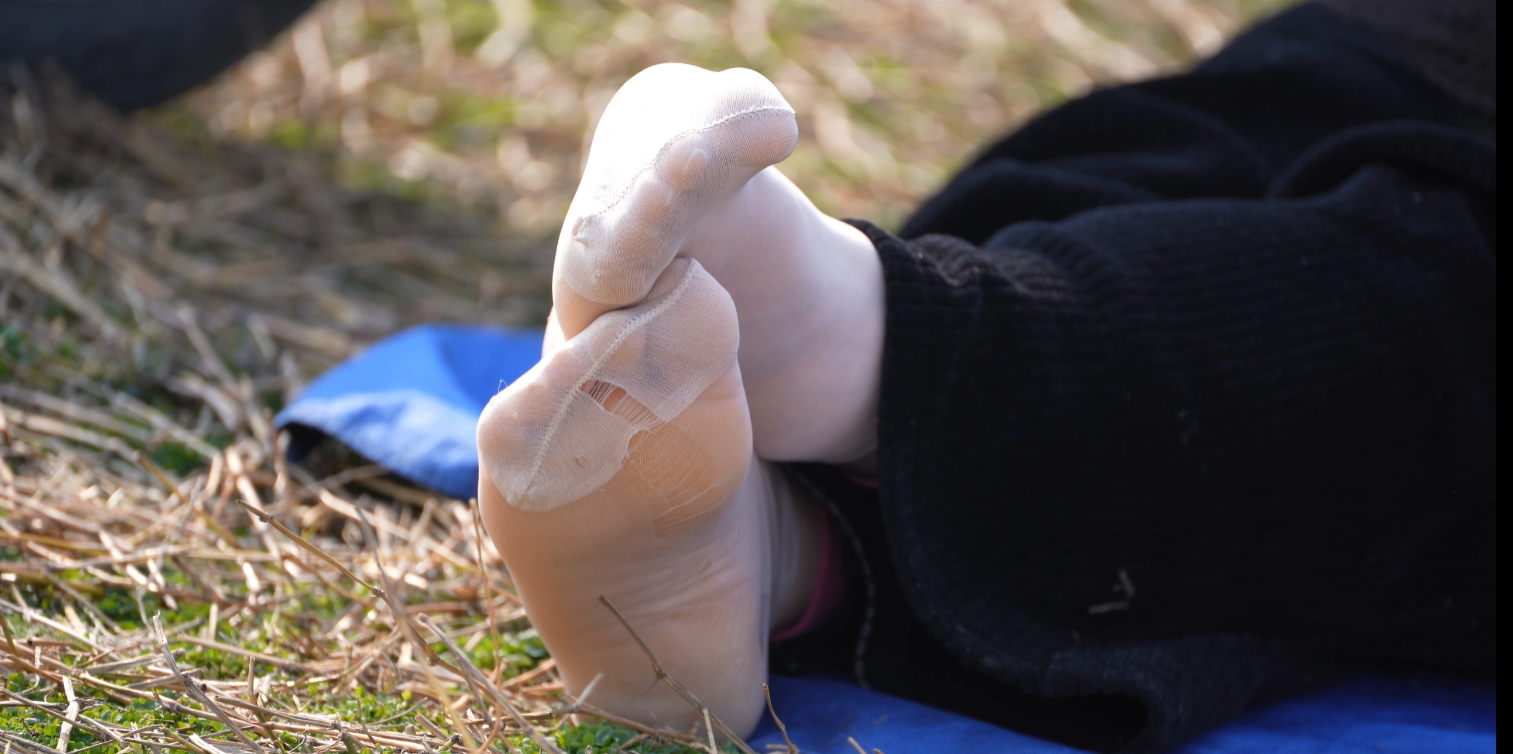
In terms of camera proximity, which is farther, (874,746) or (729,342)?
(874,746)

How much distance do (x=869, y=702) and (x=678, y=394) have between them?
331 mm

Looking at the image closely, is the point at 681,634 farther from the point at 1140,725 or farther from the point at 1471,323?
the point at 1471,323

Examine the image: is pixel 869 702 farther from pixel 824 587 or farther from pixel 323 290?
pixel 323 290

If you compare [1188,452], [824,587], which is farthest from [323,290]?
[1188,452]

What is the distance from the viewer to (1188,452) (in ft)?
2.72

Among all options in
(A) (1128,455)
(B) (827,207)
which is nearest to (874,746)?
(A) (1128,455)

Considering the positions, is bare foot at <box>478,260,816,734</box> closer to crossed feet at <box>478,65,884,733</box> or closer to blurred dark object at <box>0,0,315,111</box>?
crossed feet at <box>478,65,884,733</box>

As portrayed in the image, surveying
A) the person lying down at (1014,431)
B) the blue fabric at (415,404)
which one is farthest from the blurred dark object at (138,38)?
the person lying down at (1014,431)

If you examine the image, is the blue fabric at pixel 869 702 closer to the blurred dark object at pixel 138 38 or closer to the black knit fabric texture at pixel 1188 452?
the black knit fabric texture at pixel 1188 452

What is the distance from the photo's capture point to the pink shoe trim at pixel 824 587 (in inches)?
36.6

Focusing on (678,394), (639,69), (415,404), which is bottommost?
(639,69)

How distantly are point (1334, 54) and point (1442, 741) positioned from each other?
0.72 metres

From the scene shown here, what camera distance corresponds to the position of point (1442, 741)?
0.87 m

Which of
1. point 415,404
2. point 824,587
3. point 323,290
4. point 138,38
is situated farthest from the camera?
point 138,38
